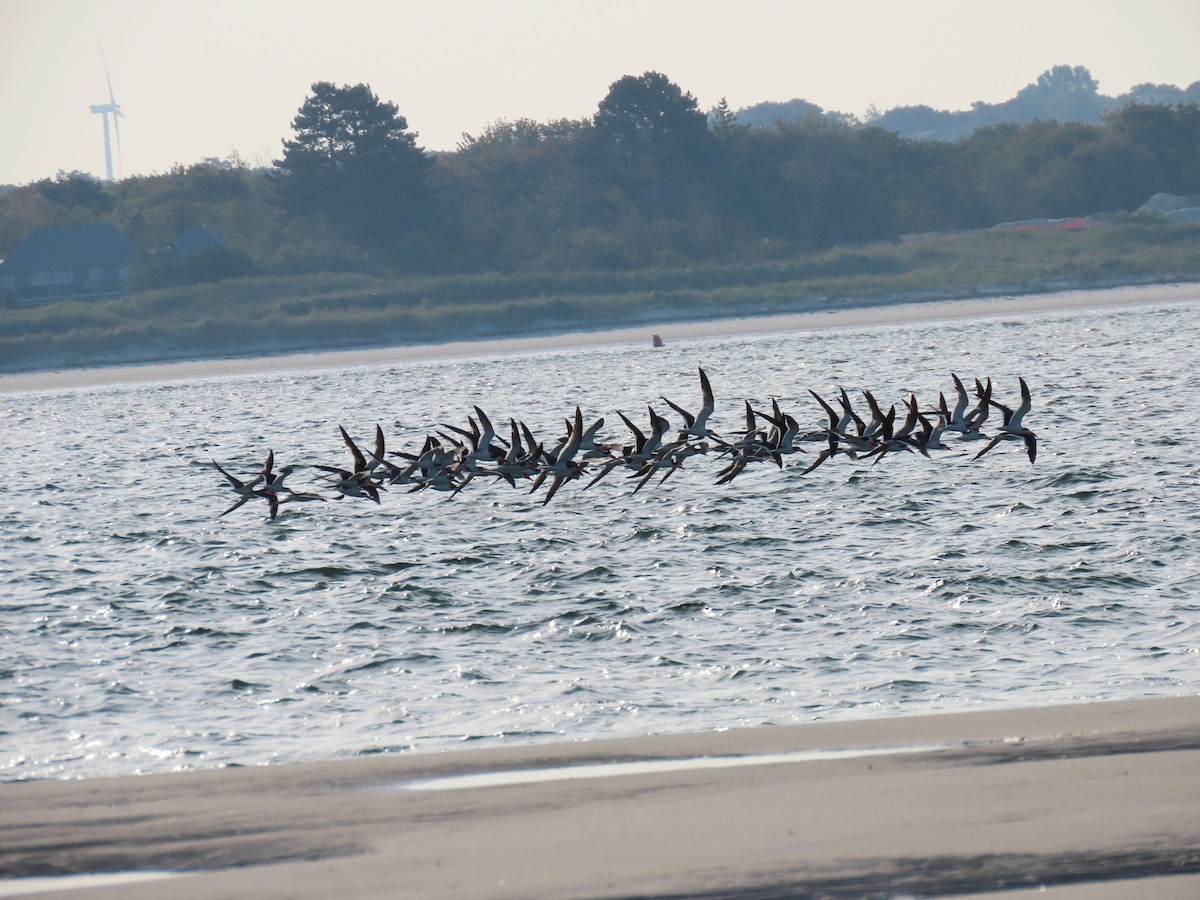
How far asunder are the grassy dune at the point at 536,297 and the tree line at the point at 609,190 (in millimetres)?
5347

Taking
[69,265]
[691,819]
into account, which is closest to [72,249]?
[69,265]

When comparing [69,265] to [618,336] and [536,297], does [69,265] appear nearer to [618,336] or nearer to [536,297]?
[536,297]

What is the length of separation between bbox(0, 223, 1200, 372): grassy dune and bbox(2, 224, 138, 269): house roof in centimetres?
868

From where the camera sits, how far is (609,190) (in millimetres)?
97875

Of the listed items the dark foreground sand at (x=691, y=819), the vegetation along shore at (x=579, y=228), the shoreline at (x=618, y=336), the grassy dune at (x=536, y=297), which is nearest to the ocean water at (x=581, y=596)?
the dark foreground sand at (x=691, y=819)

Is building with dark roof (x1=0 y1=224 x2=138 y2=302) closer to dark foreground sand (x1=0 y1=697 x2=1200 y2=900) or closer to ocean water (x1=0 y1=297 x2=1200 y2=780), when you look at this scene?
ocean water (x1=0 y1=297 x2=1200 y2=780)

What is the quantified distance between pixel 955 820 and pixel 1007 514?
17760 mm

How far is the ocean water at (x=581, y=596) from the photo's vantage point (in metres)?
15.1

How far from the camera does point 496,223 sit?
3740 inches

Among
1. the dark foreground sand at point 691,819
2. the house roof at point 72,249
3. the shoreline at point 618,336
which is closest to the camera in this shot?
the dark foreground sand at point 691,819

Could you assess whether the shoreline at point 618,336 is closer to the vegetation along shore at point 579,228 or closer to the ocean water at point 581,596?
the vegetation along shore at point 579,228

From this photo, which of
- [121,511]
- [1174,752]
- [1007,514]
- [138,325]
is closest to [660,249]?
[138,325]

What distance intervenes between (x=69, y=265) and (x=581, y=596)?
77.0m

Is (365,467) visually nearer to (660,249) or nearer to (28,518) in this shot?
(28,518)
